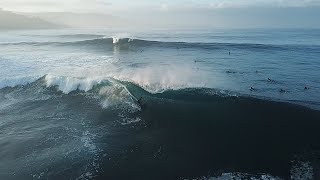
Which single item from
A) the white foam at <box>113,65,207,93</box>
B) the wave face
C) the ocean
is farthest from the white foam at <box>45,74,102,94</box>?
the white foam at <box>113,65,207,93</box>

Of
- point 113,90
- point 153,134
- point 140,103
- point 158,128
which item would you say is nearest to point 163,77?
point 113,90

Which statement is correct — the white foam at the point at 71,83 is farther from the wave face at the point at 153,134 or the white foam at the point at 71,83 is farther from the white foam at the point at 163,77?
the white foam at the point at 163,77

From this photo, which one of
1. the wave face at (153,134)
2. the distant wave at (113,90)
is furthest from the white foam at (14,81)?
the wave face at (153,134)

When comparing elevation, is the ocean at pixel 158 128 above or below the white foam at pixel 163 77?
below

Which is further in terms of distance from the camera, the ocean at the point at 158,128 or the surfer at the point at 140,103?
the surfer at the point at 140,103

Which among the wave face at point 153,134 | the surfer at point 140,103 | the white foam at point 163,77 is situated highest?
the white foam at point 163,77

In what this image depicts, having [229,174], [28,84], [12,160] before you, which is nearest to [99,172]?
[12,160]

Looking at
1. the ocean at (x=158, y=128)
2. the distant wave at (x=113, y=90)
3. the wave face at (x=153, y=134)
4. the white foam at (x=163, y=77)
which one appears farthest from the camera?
the white foam at (x=163, y=77)

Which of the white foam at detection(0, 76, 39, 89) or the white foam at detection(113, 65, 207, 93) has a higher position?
the white foam at detection(113, 65, 207, 93)

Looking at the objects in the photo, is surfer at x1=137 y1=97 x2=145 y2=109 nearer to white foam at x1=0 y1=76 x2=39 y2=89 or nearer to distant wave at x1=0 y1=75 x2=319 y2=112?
distant wave at x1=0 y1=75 x2=319 y2=112

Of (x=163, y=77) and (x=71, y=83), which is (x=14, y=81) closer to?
(x=71, y=83)

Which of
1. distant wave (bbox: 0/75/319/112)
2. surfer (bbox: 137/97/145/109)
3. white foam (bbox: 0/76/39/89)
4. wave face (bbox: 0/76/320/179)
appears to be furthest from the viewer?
white foam (bbox: 0/76/39/89)

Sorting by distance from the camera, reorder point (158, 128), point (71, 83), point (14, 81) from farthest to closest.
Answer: point (14, 81), point (71, 83), point (158, 128)
